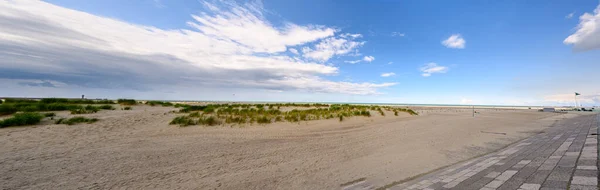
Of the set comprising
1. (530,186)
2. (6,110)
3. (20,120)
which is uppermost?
(6,110)

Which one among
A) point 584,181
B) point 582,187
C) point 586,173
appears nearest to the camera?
point 582,187

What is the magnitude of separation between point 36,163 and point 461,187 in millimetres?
9486

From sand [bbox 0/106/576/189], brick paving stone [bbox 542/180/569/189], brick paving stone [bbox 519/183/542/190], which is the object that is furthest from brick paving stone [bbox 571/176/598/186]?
sand [bbox 0/106/576/189]

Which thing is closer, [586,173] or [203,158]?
[586,173]

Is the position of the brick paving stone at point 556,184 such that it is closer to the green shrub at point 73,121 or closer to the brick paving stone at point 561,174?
the brick paving stone at point 561,174

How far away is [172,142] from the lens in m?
7.59

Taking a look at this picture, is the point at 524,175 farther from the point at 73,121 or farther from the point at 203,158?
the point at 73,121

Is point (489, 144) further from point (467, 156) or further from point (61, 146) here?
point (61, 146)

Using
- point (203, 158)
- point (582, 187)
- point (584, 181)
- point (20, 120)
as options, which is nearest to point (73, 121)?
point (20, 120)

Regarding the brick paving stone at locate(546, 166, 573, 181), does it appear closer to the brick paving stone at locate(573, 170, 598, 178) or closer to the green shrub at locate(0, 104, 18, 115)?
the brick paving stone at locate(573, 170, 598, 178)

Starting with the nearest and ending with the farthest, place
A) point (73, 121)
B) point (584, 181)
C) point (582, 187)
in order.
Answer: point (582, 187) → point (584, 181) → point (73, 121)

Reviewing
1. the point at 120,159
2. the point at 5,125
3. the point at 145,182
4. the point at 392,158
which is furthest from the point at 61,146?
the point at 392,158

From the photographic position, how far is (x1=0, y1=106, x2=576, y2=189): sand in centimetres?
431

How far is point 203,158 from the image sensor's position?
5.91 metres
